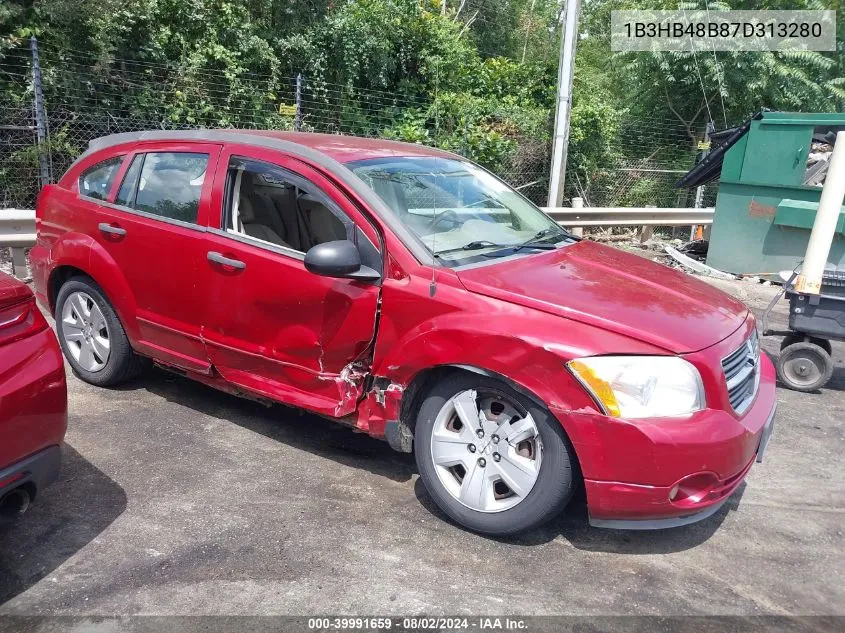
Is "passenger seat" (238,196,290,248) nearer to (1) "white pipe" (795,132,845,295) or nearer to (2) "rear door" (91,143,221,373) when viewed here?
(2) "rear door" (91,143,221,373)

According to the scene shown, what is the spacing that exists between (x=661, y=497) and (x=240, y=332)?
2282 millimetres

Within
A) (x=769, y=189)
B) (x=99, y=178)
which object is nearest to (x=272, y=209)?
(x=99, y=178)

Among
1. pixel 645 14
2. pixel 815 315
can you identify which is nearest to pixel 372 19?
pixel 645 14

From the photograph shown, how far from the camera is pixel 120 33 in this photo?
10.1m

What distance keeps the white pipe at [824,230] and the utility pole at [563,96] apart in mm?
6081

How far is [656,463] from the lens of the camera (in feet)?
9.52

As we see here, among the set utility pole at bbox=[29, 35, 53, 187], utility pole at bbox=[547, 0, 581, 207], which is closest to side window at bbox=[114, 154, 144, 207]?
utility pole at bbox=[29, 35, 53, 187]

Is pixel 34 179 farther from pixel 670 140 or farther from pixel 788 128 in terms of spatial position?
pixel 670 140

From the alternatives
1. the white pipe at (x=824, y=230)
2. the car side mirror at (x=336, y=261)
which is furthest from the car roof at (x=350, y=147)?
the white pipe at (x=824, y=230)

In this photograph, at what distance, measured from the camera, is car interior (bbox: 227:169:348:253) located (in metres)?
4.02

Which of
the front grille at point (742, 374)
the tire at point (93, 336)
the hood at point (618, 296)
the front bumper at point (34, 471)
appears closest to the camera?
the front bumper at point (34, 471)

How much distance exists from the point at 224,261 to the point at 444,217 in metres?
1.21

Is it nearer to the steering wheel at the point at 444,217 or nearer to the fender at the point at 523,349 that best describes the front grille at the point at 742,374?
the fender at the point at 523,349

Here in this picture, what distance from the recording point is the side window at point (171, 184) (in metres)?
4.21
